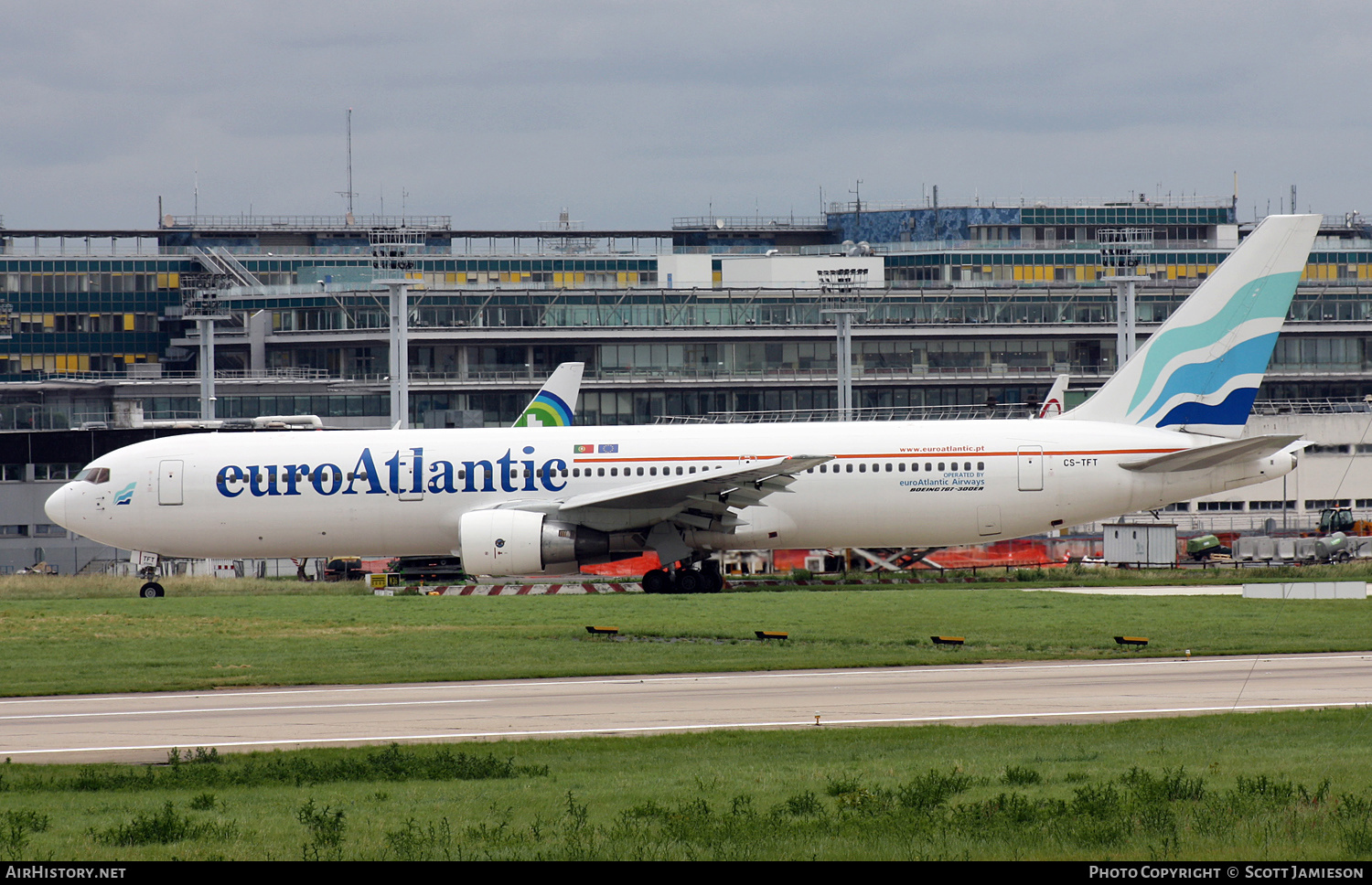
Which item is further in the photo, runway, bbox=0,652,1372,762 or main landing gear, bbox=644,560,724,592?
main landing gear, bbox=644,560,724,592

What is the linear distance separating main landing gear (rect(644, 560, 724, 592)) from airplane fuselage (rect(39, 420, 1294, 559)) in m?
0.80

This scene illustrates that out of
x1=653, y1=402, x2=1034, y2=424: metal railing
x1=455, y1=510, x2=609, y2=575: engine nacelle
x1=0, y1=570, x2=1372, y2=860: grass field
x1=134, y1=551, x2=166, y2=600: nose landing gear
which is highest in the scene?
x1=653, y1=402, x2=1034, y2=424: metal railing

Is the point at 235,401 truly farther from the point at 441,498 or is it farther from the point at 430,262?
the point at 441,498

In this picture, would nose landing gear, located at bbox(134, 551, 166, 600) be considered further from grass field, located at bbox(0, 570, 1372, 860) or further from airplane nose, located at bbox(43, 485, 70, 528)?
grass field, located at bbox(0, 570, 1372, 860)

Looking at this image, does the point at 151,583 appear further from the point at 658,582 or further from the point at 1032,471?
the point at 1032,471

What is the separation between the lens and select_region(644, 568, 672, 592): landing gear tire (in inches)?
1483

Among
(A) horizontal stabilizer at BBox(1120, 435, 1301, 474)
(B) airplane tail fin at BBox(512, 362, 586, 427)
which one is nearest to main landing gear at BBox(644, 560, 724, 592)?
(A) horizontal stabilizer at BBox(1120, 435, 1301, 474)

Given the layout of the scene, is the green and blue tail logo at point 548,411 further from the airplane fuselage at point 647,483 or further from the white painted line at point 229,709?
the white painted line at point 229,709

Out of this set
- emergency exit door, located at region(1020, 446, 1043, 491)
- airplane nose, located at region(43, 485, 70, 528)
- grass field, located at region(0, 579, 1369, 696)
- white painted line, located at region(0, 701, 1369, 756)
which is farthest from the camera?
airplane nose, located at region(43, 485, 70, 528)

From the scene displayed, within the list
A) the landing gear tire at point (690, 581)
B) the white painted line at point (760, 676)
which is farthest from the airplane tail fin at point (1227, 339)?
the white painted line at point (760, 676)

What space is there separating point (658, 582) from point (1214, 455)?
43.8 feet

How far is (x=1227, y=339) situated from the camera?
1455 inches

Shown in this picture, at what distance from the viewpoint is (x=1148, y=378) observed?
37.5 meters

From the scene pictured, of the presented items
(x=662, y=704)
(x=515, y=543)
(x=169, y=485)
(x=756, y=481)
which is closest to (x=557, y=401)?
(x=169, y=485)
